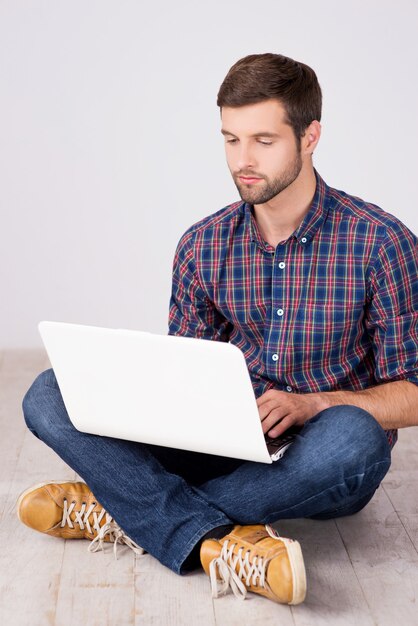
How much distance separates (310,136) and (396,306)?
426mm

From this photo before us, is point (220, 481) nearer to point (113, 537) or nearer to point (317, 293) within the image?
point (113, 537)

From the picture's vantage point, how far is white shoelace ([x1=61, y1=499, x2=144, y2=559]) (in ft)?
7.01

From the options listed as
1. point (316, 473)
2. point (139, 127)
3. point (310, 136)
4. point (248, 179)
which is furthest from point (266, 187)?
point (139, 127)

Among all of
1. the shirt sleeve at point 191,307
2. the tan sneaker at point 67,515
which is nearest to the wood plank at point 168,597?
the tan sneaker at point 67,515

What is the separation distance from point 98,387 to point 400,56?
276cm

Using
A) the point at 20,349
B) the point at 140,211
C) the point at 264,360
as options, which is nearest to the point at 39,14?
the point at 140,211

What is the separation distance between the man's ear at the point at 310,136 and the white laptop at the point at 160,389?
654mm

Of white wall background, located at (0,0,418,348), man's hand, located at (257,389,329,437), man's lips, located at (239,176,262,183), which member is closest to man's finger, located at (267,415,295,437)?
man's hand, located at (257,389,329,437)

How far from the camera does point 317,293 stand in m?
2.18

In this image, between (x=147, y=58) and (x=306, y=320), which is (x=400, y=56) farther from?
(x=306, y=320)

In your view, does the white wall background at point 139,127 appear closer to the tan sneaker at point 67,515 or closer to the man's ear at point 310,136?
the man's ear at point 310,136

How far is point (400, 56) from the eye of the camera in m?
4.20

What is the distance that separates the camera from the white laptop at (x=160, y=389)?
69.7 inches

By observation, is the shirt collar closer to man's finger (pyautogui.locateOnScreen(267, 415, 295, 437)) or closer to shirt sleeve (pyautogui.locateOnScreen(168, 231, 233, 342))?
shirt sleeve (pyautogui.locateOnScreen(168, 231, 233, 342))
